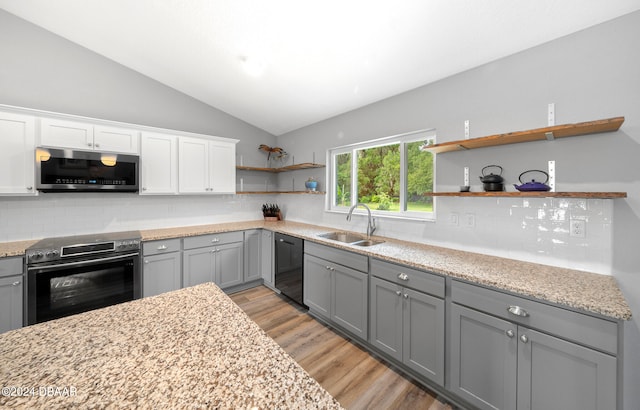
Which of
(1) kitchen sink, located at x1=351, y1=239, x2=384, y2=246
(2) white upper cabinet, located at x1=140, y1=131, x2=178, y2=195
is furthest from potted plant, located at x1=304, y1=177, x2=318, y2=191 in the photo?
(2) white upper cabinet, located at x1=140, y1=131, x2=178, y2=195

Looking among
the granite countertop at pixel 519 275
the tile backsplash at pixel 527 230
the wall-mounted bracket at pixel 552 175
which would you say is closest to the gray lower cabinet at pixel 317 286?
the granite countertop at pixel 519 275

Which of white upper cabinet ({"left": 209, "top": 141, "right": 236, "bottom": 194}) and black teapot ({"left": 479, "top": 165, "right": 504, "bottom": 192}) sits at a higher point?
white upper cabinet ({"left": 209, "top": 141, "right": 236, "bottom": 194})

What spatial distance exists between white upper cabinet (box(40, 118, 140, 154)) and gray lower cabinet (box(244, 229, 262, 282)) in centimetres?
170

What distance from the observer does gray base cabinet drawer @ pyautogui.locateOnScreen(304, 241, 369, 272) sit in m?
2.22

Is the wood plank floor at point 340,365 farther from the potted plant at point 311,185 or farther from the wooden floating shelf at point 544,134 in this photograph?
the wooden floating shelf at point 544,134

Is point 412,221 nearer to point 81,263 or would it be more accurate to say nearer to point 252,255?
point 252,255

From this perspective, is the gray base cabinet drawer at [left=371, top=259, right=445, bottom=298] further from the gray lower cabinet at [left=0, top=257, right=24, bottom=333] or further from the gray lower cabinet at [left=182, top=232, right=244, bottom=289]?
the gray lower cabinet at [left=0, top=257, right=24, bottom=333]

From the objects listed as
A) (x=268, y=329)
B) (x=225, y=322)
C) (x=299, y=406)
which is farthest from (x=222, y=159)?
(x=299, y=406)

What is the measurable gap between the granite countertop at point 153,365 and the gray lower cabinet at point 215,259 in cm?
214

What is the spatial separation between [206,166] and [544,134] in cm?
356

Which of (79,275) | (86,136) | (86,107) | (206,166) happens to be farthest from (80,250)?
(86,107)

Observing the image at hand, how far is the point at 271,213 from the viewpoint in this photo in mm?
4363

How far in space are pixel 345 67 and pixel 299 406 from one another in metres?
2.58

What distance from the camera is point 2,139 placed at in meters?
2.27
